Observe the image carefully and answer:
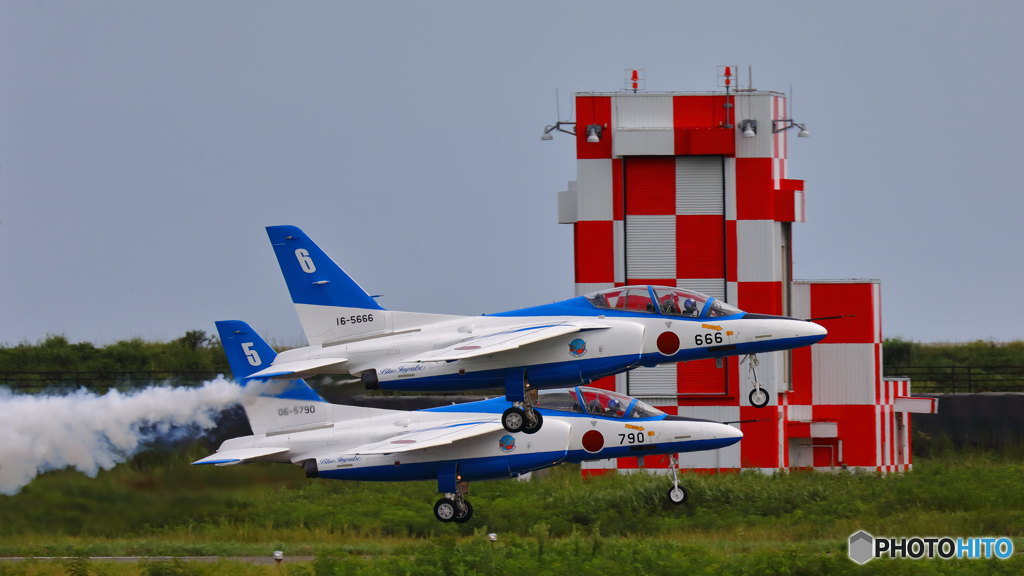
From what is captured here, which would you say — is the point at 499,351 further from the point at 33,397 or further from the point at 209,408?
the point at 33,397

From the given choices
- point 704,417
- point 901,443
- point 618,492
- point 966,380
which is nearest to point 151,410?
point 618,492

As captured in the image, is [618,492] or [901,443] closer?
[618,492]

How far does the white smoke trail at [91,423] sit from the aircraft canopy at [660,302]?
8.46 metres

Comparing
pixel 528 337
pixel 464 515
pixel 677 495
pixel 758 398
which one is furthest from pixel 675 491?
pixel 528 337

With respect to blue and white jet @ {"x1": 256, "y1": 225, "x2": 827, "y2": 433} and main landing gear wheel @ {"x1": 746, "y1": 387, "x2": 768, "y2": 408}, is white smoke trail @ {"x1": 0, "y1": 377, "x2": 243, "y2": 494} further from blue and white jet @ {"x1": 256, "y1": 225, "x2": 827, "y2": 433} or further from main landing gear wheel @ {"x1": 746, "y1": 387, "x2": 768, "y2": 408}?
main landing gear wheel @ {"x1": 746, "y1": 387, "x2": 768, "y2": 408}

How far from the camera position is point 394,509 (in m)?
37.2

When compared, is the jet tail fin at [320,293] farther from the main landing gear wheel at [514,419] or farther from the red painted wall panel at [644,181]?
the red painted wall panel at [644,181]

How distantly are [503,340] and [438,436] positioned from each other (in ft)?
18.3

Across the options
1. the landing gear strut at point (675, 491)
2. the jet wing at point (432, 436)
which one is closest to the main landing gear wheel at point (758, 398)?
the landing gear strut at point (675, 491)

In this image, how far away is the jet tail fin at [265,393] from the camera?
34.0 meters

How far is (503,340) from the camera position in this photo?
29062 mm

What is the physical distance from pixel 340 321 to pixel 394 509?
809cm

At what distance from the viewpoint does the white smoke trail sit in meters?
31.5

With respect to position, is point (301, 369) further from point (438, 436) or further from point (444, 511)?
point (444, 511)
